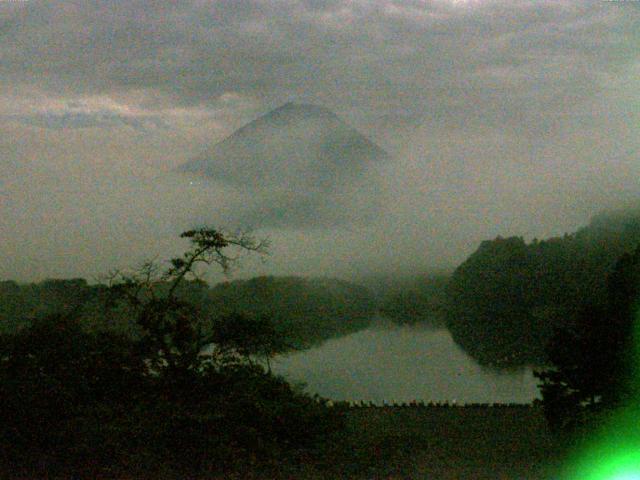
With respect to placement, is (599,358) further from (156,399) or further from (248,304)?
(248,304)

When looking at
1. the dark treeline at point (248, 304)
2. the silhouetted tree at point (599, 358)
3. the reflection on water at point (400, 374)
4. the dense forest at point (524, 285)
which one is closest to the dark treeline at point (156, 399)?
the dark treeline at point (248, 304)

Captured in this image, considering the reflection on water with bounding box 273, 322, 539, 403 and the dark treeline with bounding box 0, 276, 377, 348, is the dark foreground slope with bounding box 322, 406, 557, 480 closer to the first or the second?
the dark treeline with bounding box 0, 276, 377, 348

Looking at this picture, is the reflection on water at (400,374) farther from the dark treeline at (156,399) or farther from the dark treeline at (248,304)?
the dark treeline at (156,399)

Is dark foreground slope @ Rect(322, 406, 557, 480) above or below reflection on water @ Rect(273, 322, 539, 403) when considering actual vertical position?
above

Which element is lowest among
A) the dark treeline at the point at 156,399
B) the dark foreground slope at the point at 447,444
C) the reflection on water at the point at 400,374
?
the reflection on water at the point at 400,374

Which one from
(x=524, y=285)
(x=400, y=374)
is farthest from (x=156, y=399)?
(x=524, y=285)

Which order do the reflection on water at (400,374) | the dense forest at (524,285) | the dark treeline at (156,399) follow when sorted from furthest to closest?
the dense forest at (524,285) < the reflection on water at (400,374) < the dark treeline at (156,399)

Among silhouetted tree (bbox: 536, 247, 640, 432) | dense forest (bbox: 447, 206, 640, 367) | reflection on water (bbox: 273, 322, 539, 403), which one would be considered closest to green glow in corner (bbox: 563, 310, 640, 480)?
silhouetted tree (bbox: 536, 247, 640, 432)
